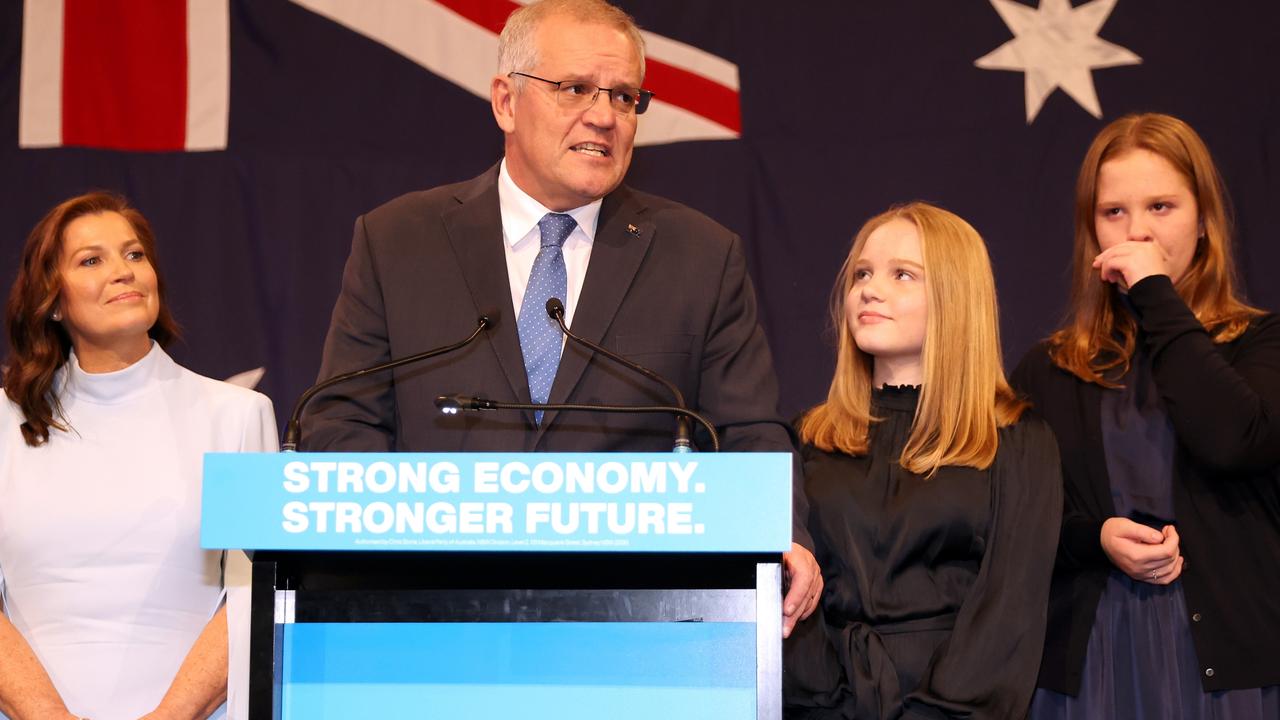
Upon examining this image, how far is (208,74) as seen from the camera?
154 inches

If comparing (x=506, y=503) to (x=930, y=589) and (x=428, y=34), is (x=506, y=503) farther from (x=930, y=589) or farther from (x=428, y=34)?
(x=428, y=34)

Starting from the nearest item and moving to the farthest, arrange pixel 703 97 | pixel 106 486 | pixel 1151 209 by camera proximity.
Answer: pixel 1151 209 → pixel 106 486 → pixel 703 97

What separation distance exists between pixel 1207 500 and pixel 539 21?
1.56m

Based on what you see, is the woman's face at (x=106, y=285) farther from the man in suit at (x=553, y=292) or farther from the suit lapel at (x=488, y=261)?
the suit lapel at (x=488, y=261)

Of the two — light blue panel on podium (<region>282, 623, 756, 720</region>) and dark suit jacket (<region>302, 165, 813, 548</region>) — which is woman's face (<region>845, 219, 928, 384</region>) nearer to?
dark suit jacket (<region>302, 165, 813, 548</region>)

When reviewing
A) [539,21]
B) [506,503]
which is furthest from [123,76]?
[506,503]

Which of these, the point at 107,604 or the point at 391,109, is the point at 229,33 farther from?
the point at 107,604

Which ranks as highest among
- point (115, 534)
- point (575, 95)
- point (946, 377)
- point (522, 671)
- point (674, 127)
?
point (674, 127)

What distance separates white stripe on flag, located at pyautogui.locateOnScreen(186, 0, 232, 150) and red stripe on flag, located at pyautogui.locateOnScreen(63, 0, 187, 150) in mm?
23

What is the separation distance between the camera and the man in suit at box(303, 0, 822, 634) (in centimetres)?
244

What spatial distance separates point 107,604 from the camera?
9.21 ft

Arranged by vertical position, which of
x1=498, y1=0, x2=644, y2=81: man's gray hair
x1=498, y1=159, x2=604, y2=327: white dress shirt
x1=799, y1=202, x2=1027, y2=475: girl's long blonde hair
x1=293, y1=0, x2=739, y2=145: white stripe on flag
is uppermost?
x1=293, y1=0, x2=739, y2=145: white stripe on flag

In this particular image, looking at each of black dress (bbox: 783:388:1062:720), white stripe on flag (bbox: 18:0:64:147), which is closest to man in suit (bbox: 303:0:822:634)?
black dress (bbox: 783:388:1062:720)

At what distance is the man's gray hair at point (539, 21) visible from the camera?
260 centimetres
